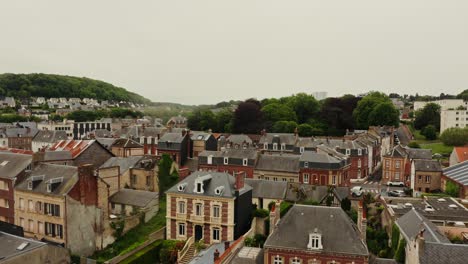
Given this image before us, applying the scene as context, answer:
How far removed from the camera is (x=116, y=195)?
35469mm

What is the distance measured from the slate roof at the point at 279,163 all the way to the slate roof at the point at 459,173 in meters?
16.0

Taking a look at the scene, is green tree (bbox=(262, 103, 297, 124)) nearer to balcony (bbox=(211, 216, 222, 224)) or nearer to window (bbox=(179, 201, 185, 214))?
window (bbox=(179, 201, 185, 214))

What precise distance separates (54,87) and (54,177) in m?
134

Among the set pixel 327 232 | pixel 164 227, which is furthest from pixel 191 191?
pixel 327 232

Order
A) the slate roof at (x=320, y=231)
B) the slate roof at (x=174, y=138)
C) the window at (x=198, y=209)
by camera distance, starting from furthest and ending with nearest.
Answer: the slate roof at (x=174, y=138) → the window at (x=198, y=209) → the slate roof at (x=320, y=231)

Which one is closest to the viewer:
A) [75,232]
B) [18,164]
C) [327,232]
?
[327,232]

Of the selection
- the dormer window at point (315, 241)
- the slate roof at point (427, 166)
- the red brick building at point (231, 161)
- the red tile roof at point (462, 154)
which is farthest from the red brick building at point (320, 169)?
the dormer window at point (315, 241)

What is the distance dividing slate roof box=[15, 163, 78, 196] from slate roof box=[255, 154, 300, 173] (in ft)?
72.2

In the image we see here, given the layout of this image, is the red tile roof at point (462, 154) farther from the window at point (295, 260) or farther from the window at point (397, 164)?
the window at point (295, 260)

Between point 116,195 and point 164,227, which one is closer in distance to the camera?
point 164,227

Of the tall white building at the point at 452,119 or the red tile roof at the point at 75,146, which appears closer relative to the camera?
the red tile roof at the point at 75,146

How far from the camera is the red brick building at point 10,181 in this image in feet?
106

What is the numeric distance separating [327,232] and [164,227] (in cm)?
1398

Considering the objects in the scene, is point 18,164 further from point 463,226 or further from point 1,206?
point 463,226
